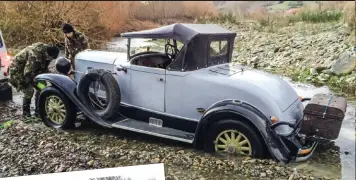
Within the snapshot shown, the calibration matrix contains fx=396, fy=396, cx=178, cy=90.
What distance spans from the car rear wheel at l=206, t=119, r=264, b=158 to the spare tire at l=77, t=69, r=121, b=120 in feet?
5.24

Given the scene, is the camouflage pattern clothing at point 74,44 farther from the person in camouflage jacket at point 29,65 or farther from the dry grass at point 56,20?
the dry grass at point 56,20

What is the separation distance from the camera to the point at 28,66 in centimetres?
737

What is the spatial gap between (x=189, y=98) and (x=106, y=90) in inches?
53.3

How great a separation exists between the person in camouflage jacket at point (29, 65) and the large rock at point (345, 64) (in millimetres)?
8318

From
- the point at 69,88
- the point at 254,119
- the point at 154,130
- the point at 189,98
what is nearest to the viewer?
the point at 254,119

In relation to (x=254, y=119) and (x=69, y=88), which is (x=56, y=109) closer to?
(x=69, y=88)

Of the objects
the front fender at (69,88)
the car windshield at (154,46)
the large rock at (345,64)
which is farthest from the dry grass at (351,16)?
the front fender at (69,88)

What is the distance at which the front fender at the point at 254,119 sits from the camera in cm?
516

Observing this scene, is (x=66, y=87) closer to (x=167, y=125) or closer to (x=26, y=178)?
(x=167, y=125)

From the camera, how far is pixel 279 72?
1308 cm

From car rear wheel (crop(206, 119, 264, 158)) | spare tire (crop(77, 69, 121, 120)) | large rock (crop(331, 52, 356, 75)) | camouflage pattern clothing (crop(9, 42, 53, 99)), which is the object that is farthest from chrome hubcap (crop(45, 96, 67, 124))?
large rock (crop(331, 52, 356, 75))

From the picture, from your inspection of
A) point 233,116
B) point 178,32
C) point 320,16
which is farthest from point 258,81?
point 320,16

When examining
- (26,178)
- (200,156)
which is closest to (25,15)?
(200,156)

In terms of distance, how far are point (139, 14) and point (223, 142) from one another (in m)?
22.7
